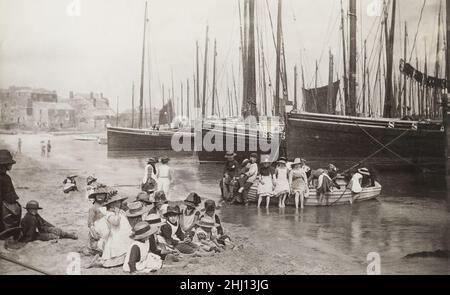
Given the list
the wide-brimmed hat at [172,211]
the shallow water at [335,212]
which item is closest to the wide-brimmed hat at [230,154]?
the shallow water at [335,212]

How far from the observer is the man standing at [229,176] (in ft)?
27.4

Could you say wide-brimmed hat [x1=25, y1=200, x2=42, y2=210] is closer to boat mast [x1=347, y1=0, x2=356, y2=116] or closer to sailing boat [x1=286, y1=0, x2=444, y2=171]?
sailing boat [x1=286, y1=0, x2=444, y2=171]

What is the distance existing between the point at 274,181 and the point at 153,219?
2736 mm

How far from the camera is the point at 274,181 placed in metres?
8.31

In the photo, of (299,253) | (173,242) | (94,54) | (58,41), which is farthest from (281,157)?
(58,41)

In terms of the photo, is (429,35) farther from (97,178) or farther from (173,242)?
(97,178)

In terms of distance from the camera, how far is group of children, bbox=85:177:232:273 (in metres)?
6.18

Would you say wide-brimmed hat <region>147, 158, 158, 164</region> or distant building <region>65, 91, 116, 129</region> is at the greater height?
distant building <region>65, 91, 116, 129</region>

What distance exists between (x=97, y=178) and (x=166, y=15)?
3.02 m

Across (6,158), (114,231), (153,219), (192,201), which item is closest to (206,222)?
(192,201)

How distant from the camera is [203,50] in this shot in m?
8.66

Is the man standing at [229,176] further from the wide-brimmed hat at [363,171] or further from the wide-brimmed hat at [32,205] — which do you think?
the wide-brimmed hat at [32,205]

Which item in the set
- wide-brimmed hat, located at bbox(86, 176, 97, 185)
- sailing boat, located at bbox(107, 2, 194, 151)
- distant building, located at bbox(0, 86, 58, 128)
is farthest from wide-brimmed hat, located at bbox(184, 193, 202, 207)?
distant building, located at bbox(0, 86, 58, 128)

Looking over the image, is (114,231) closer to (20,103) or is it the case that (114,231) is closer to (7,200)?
(7,200)
